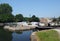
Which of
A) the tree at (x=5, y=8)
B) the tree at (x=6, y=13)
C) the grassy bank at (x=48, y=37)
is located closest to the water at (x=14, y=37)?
the grassy bank at (x=48, y=37)

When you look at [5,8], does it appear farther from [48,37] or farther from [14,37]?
[48,37]

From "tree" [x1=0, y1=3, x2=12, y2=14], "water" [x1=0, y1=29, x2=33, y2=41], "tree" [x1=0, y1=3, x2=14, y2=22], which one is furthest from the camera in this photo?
"tree" [x1=0, y1=3, x2=12, y2=14]

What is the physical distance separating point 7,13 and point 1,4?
618 centimetres

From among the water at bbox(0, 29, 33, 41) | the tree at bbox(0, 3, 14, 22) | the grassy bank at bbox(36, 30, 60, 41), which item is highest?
the tree at bbox(0, 3, 14, 22)

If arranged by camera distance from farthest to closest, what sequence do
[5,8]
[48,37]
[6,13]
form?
[5,8], [6,13], [48,37]

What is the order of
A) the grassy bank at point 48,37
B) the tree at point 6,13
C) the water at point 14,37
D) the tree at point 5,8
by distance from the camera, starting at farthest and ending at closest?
the tree at point 5,8 < the tree at point 6,13 < the water at point 14,37 < the grassy bank at point 48,37

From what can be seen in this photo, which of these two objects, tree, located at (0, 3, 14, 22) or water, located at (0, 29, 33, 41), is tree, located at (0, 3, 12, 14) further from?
water, located at (0, 29, 33, 41)

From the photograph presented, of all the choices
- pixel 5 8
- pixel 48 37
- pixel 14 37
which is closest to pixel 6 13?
pixel 5 8

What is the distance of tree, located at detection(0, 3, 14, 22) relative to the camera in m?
82.1

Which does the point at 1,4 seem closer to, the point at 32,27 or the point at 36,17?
the point at 36,17

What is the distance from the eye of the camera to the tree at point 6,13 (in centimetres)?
8212

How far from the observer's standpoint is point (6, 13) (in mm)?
87938

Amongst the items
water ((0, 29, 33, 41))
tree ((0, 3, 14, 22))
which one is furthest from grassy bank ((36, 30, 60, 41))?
tree ((0, 3, 14, 22))

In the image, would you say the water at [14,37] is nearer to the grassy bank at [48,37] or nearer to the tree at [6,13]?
the grassy bank at [48,37]
